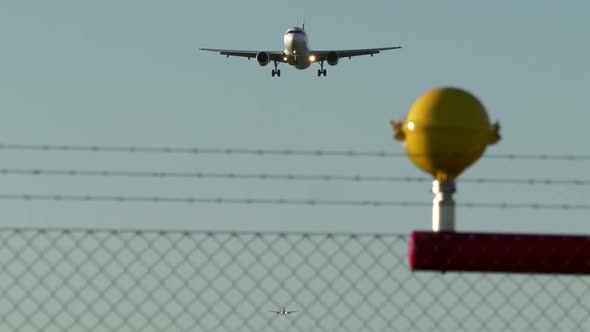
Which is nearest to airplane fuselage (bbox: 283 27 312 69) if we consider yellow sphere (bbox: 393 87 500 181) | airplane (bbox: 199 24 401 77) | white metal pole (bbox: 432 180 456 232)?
airplane (bbox: 199 24 401 77)

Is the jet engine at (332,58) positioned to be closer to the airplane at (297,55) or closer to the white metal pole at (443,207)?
the airplane at (297,55)

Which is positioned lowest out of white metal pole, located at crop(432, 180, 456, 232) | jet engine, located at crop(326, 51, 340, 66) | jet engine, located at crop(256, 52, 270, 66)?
white metal pole, located at crop(432, 180, 456, 232)

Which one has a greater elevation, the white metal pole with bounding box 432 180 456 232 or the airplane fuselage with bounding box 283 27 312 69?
the airplane fuselage with bounding box 283 27 312 69

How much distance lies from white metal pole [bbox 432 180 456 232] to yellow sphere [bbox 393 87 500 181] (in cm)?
39

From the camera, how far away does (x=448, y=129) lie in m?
8.16

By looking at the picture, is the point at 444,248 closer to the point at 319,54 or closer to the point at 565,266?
the point at 565,266

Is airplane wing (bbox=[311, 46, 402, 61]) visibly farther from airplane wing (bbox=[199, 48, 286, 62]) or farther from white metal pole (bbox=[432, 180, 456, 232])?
white metal pole (bbox=[432, 180, 456, 232])

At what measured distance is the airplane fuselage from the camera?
286 ft

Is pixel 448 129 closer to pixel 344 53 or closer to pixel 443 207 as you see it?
pixel 443 207

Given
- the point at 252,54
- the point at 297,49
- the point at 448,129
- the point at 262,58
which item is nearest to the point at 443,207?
the point at 448,129

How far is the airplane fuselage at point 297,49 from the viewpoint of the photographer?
87188 mm

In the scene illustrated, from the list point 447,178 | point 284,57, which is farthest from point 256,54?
point 447,178

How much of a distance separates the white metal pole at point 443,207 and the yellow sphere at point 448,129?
393mm

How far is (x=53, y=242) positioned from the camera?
669 centimetres
